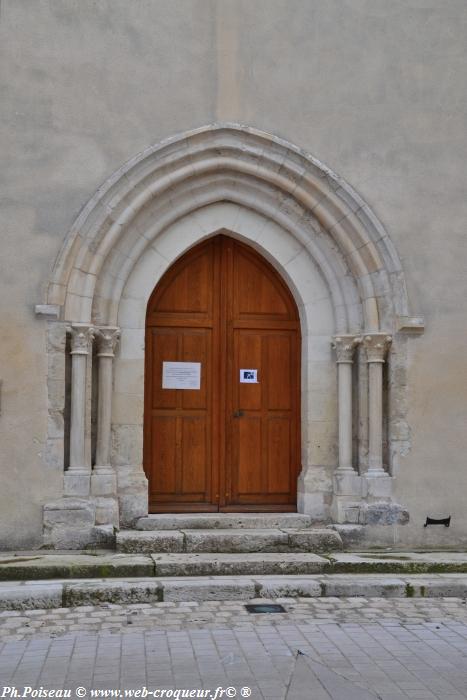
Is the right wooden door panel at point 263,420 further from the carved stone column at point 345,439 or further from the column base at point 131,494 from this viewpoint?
the column base at point 131,494

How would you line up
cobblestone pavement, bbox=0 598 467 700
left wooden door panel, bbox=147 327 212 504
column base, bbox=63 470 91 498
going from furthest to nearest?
left wooden door panel, bbox=147 327 212 504 → column base, bbox=63 470 91 498 → cobblestone pavement, bbox=0 598 467 700

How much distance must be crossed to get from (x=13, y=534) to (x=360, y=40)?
5286 mm

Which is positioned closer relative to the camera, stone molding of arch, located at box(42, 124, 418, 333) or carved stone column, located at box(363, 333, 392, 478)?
stone molding of arch, located at box(42, 124, 418, 333)

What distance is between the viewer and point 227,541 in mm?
6883

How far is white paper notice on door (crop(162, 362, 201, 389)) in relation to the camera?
7.77m

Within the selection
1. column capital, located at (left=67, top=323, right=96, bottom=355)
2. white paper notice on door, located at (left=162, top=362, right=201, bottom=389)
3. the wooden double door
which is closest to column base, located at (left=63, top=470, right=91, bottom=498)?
the wooden double door

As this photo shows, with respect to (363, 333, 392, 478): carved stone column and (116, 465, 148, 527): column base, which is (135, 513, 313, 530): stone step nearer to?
(116, 465, 148, 527): column base

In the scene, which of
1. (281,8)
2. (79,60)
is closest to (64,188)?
(79,60)

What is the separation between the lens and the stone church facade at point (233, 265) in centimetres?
707

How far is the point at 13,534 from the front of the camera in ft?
22.5

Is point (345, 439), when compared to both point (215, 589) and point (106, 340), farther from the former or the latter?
point (106, 340)

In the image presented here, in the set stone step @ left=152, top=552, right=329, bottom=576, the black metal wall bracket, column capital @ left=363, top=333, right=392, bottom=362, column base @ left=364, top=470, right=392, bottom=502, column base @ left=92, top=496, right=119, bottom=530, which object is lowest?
stone step @ left=152, top=552, right=329, bottom=576

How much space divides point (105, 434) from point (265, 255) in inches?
86.6

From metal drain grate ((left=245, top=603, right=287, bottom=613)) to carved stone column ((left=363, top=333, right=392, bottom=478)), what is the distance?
196cm
